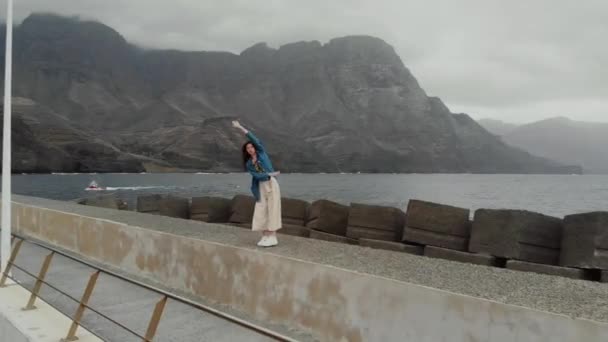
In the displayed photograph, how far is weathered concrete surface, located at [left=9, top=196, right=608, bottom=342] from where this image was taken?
445cm

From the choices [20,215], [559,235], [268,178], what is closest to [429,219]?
[559,235]

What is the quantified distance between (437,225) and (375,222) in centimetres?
179

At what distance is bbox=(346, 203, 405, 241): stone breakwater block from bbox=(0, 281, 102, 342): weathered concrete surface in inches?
297

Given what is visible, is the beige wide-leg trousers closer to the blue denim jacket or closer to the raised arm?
the blue denim jacket

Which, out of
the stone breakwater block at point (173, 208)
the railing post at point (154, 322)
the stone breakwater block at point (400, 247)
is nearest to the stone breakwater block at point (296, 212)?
the stone breakwater block at point (400, 247)

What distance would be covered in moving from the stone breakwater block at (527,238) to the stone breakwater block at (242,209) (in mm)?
8947

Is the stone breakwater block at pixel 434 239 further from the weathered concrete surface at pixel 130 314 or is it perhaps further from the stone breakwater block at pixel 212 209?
the stone breakwater block at pixel 212 209

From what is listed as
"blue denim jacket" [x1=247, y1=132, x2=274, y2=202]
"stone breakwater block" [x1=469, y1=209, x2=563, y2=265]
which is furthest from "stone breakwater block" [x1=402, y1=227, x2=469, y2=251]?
"blue denim jacket" [x1=247, y1=132, x2=274, y2=202]

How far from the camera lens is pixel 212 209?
1977 centimetres

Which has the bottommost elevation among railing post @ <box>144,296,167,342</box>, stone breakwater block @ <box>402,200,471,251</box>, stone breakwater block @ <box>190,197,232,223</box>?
stone breakwater block @ <box>190,197,232,223</box>

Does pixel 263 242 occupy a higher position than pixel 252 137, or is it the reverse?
Result: pixel 252 137

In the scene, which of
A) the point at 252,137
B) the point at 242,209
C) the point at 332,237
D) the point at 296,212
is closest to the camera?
the point at 252,137

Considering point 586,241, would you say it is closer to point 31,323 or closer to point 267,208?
point 267,208

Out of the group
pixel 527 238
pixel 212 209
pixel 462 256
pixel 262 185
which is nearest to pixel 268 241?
pixel 262 185
